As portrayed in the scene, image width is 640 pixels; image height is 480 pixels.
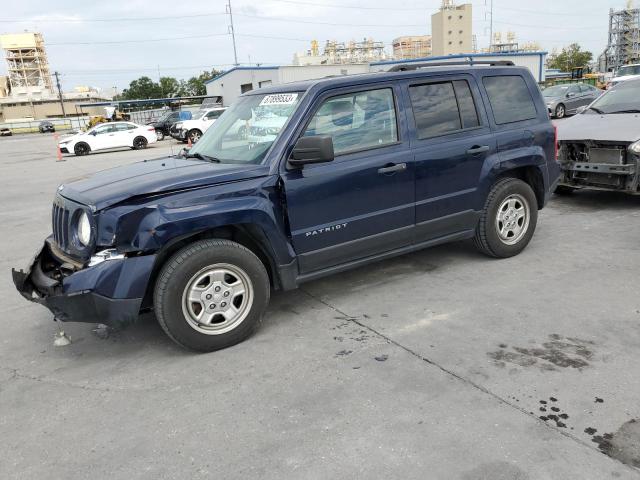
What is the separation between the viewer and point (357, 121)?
14.5 ft

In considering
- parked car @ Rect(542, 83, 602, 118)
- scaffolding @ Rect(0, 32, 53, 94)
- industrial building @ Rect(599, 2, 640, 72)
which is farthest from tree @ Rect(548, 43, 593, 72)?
scaffolding @ Rect(0, 32, 53, 94)

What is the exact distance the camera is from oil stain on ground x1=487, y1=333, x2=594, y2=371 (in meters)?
3.46

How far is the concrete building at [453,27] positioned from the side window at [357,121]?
130 meters

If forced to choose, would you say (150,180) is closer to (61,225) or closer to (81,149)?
(61,225)

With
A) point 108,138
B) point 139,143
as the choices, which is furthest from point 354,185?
point 139,143

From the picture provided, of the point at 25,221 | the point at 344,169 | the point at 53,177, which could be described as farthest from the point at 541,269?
the point at 53,177

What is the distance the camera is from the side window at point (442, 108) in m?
4.72

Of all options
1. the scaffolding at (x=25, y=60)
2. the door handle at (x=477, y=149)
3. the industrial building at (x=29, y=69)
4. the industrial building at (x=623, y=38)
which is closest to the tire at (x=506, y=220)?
the door handle at (x=477, y=149)

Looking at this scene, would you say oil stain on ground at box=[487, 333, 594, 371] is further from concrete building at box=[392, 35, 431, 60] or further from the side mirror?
concrete building at box=[392, 35, 431, 60]

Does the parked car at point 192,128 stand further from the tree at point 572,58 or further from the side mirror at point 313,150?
the tree at point 572,58

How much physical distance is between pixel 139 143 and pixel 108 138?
4.65ft

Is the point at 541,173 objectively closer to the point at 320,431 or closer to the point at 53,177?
the point at 320,431

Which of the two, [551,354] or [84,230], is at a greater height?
[84,230]

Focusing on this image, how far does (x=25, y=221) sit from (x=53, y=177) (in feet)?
22.9
